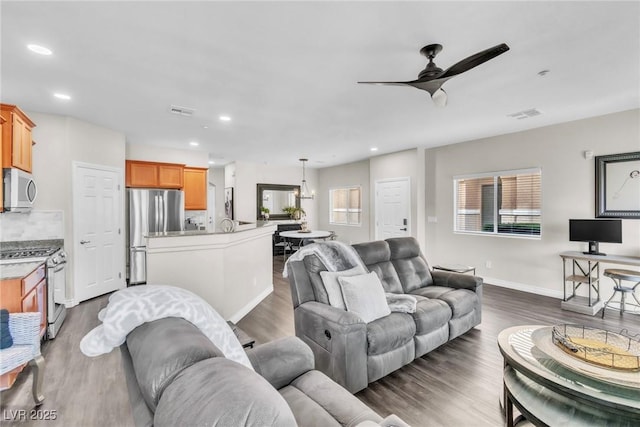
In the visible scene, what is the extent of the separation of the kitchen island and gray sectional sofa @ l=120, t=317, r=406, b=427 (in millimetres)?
2082

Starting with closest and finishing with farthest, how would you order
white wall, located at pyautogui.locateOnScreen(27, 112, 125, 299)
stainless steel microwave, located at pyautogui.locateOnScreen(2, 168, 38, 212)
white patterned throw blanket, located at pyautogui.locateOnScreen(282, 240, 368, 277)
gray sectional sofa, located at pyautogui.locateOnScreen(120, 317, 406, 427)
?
1. gray sectional sofa, located at pyautogui.locateOnScreen(120, 317, 406, 427)
2. white patterned throw blanket, located at pyautogui.locateOnScreen(282, 240, 368, 277)
3. stainless steel microwave, located at pyautogui.locateOnScreen(2, 168, 38, 212)
4. white wall, located at pyautogui.locateOnScreen(27, 112, 125, 299)

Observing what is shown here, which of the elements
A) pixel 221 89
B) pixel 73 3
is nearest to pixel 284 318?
pixel 221 89

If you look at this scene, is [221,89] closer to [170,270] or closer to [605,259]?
[170,270]

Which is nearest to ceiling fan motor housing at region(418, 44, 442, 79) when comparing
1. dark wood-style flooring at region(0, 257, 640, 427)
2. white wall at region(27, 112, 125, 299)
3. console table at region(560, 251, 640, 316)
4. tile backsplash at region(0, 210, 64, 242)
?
dark wood-style flooring at region(0, 257, 640, 427)

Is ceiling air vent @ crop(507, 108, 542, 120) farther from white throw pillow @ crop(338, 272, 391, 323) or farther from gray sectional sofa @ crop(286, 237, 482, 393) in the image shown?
white throw pillow @ crop(338, 272, 391, 323)

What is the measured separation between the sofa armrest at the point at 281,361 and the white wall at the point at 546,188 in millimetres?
4634

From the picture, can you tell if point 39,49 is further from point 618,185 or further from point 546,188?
point 618,185

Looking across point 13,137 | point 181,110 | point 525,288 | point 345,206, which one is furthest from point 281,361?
point 345,206

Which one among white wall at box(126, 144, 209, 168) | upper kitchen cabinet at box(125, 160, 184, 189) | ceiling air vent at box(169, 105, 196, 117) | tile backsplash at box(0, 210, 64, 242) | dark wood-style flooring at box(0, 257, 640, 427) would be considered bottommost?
dark wood-style flooring at box(0, 257, 640, 427)

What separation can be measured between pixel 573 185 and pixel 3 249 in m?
7.77

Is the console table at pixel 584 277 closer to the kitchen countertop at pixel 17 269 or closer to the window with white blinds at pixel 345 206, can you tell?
the window with white blinds at pixel 345 206

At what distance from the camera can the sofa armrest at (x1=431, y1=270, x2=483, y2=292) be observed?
3.13m

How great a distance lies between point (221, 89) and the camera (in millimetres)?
3037

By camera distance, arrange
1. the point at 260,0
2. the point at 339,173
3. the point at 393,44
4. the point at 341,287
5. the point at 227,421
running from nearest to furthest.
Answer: the point at 227,421 < the point at 260,0 < the point at 393,44 < the point at 341,287 < the point at 339,173
